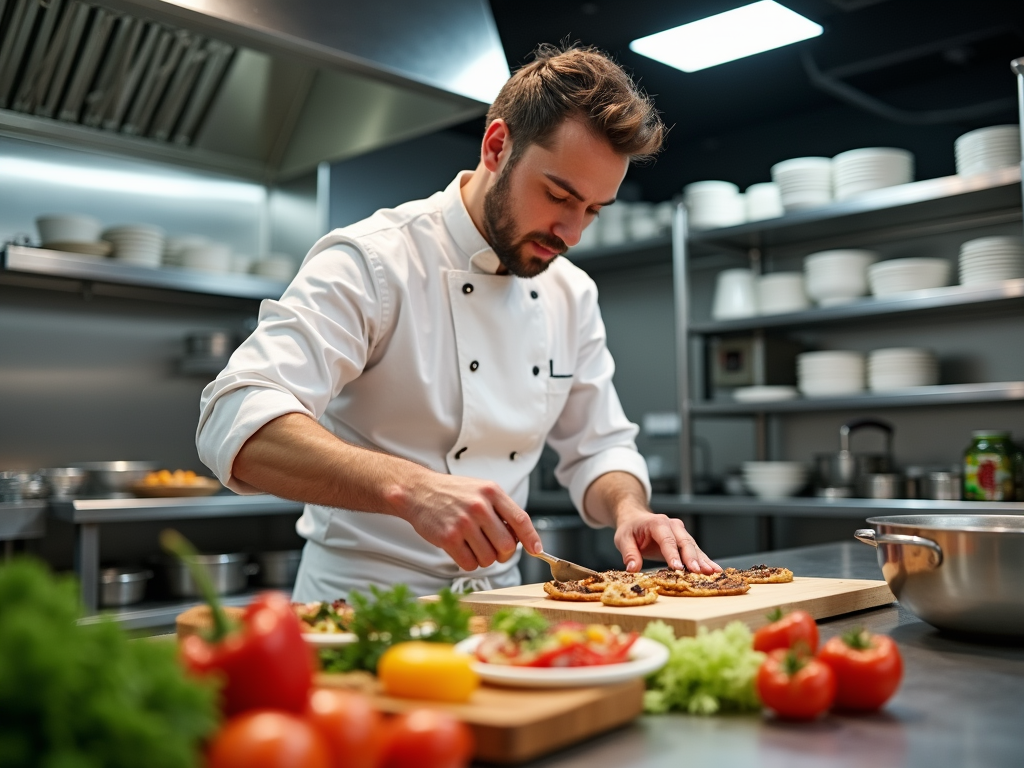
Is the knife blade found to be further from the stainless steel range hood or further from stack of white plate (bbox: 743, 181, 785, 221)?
stack of white plate (bbox: 743, 181, 785, 221)

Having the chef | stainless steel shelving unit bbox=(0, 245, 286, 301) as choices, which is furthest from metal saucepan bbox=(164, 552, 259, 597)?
the chef

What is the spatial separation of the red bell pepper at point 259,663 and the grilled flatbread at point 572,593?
0.80 m

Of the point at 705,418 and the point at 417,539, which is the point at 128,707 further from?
the point at 705,418

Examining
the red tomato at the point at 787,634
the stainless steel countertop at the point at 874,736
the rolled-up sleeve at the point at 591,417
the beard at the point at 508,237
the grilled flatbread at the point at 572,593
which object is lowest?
the stainless steel countertop at the point at 874,736

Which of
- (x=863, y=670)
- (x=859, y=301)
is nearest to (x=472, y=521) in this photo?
(x=863, y=670)

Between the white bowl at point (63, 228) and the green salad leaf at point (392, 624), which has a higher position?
the white bowl at point (63, 228)

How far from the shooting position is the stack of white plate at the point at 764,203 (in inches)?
155

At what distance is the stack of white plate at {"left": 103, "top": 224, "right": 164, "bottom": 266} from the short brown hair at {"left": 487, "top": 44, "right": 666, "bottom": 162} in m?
2.04

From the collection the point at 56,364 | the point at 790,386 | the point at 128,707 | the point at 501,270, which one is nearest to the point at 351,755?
the point at 128,707

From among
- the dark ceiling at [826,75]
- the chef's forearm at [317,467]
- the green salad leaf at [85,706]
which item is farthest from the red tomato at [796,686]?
the dark ceiling at [826,75]

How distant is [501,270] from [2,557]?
7.52 ft

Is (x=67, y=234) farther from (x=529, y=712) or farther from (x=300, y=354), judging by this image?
(x=529, y=712)

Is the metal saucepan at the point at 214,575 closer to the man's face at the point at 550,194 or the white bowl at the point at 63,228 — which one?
the white bowl at the point at 63,228

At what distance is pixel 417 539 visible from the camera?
189 centimetres
